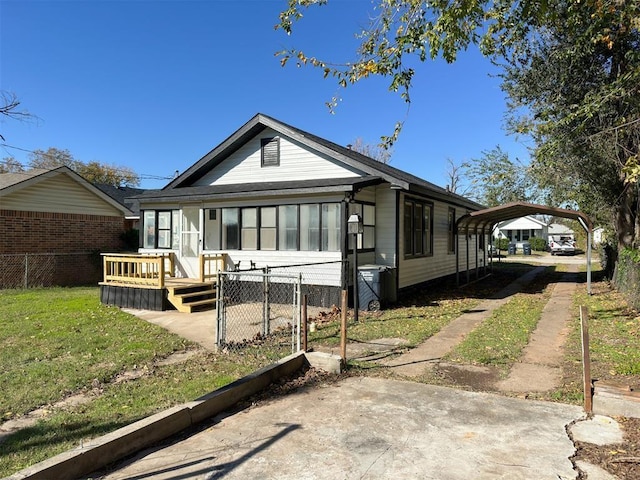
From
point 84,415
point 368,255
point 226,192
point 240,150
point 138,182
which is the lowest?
point 84,415

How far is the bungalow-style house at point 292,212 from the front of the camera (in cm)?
1134

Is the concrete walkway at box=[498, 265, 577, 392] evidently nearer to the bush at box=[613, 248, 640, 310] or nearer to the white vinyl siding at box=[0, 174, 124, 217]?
the bush at box=[613, 248, 640, 310]

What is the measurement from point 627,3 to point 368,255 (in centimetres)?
749

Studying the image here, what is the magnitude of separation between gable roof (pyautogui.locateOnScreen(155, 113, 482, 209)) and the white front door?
2.61 feet

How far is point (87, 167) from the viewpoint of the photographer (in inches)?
2016

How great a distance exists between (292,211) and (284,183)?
876 mm

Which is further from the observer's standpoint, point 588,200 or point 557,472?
point 588,200

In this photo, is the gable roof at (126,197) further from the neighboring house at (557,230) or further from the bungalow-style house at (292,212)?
the neighboring house at (557,230)

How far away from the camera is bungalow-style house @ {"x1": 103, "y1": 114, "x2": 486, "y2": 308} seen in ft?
37.2

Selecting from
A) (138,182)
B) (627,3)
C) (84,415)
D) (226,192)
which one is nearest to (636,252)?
(627,3)

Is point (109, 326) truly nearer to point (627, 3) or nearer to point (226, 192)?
point (226, 192)

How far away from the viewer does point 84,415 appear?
454 cm

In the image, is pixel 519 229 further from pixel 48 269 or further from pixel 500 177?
pixel 48 269

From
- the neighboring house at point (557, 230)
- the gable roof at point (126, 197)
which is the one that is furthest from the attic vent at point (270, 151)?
the neighboring house at point (557, 230)
